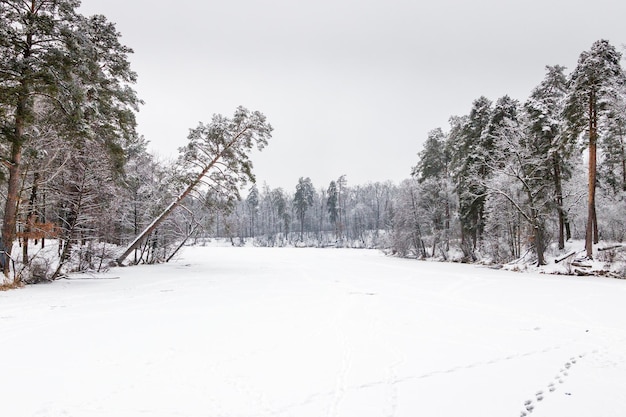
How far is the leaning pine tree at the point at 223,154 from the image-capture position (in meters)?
19.7

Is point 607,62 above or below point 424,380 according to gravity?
above

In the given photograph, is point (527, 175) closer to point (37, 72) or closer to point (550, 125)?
point (550, 125)

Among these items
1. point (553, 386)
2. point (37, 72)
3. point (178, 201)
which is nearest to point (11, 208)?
point (37, 72)

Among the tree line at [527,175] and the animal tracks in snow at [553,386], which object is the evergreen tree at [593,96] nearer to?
the tree line at [527,175]

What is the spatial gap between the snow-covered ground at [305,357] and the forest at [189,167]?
489 centimetres

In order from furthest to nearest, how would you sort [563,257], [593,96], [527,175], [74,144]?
[527,175]
[563,257]
[593,96]
[74,144]

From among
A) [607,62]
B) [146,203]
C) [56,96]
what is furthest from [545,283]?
[146,203]

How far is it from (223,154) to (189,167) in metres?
2.10

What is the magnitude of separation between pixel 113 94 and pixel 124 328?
12.6 metres

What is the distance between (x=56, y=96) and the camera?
11.2 metres

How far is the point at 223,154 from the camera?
20.3 metres

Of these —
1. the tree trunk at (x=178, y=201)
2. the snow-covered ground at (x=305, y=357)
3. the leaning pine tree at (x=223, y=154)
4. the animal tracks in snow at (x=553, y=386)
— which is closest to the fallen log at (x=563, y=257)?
→ the snow-covered ground at (x=305, y=357)

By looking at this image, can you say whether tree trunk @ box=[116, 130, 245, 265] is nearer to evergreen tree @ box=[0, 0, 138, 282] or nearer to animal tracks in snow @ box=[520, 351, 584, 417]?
evergreen tree @ box=[0, 0, 138, 282]

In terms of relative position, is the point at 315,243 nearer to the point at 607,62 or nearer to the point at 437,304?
the point at 607,62
